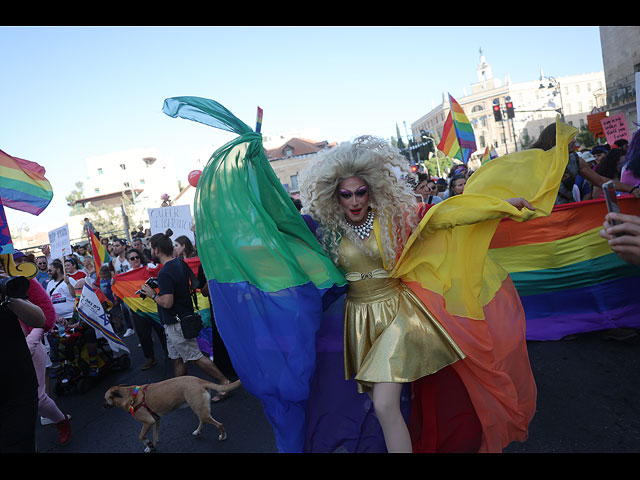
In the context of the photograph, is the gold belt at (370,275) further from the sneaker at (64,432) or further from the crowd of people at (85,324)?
the sneaker at (64,432)

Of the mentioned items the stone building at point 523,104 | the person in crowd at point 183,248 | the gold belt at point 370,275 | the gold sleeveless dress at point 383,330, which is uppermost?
the stone building at point 523,104

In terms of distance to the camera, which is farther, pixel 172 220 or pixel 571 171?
pixel 172 220

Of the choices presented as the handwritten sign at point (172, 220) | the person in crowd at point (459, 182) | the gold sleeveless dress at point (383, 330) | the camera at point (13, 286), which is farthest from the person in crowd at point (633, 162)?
the handwritten sign at point (172, 220)

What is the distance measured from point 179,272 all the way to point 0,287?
227 cm

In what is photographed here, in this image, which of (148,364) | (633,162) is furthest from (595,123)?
(148,364)

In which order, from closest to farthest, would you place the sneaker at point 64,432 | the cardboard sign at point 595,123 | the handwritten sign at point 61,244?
the sneaker at point 64,432 < the handwritten sign at point 61,244 < the cardboard sign at point 595,123

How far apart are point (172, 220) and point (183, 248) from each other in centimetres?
309

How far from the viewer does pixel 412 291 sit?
2.83 meters

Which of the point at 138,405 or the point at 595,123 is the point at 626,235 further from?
the point at 595,123

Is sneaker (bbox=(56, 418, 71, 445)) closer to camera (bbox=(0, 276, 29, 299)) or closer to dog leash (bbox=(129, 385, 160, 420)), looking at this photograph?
dog leash (bbox=(129, 385, 160, 420))

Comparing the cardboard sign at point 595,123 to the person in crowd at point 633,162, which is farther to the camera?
the cardboard sign at point 595,123

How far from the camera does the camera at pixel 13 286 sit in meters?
2.75
